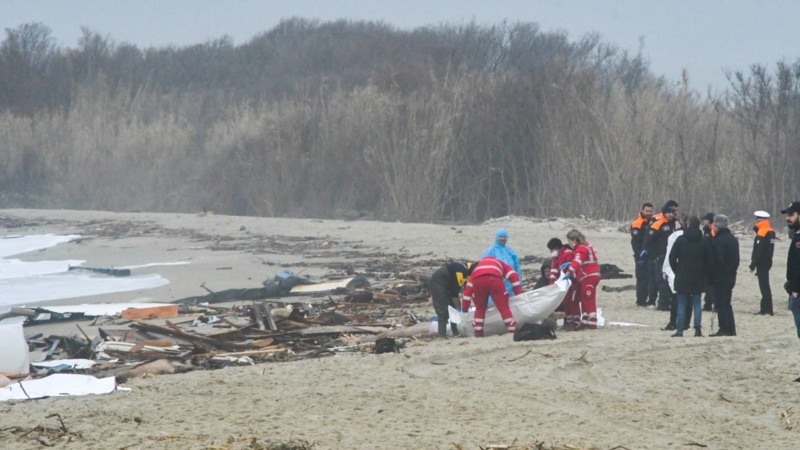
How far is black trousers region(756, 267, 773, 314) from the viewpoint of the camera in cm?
1430

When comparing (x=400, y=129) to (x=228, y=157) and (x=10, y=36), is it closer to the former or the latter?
(x=228, y=157)

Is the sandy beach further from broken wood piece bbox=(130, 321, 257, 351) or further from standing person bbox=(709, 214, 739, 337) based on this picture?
broken wood piece bbox=(130, 321, 257, 351)

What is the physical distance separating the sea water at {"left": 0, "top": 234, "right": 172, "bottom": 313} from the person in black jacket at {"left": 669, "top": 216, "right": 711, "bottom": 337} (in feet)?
36.9

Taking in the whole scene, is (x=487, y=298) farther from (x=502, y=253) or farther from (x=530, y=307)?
(x=502, y=253)

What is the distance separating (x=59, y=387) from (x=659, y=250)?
26.9 feet

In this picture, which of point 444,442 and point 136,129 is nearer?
point 444,442

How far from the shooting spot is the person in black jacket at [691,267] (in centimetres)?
1203

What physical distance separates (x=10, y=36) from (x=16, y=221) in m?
44.7

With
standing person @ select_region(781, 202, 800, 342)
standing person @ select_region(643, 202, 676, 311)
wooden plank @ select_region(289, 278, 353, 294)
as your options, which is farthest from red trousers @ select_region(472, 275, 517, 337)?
wooden plank @ select_region(289, 278, 353, 294)

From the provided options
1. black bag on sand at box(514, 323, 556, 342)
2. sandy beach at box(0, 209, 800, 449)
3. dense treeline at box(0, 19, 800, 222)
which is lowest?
sandy beach at box(0, 209, 800, 449)

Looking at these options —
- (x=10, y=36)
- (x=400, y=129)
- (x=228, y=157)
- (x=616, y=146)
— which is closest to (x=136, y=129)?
(x=228, y=157)

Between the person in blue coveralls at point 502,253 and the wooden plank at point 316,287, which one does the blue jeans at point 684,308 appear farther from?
the wooden plank at point 316,287

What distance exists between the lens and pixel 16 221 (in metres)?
47.7

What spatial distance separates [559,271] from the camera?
1324cm
